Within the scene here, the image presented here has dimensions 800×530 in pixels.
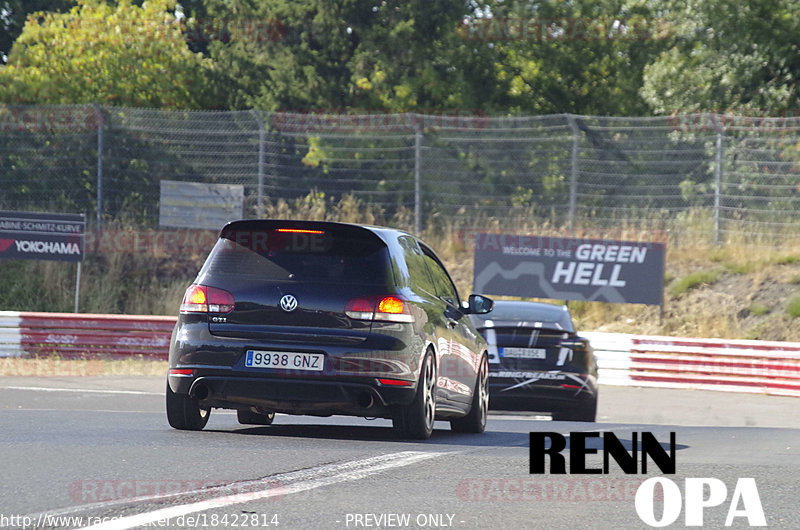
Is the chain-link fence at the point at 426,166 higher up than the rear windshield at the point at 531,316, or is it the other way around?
the chain-link fence at the point at 426,166

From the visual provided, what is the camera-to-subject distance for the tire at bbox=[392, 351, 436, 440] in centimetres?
983

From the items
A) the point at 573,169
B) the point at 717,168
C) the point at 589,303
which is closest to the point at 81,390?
the point at 573,169

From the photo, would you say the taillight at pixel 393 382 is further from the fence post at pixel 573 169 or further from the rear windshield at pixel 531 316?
the fence post at pixel 573 169

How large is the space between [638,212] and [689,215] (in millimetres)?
1014

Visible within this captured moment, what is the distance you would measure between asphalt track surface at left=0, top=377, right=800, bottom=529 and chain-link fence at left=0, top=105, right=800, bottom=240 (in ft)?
48.1

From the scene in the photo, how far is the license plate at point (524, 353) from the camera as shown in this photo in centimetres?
1502

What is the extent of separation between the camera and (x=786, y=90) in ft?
107

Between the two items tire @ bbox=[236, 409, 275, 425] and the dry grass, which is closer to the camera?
tire @ bbox=[236, 409, 275, 425]

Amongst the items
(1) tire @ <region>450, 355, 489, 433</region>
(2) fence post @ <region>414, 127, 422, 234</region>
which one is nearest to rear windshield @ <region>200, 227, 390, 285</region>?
(1) tire @ <region>450, 355, 489, 433</region>

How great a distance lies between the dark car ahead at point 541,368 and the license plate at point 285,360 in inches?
224

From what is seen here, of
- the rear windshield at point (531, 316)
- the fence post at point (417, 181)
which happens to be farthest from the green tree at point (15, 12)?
the rear windshield at point (531, 316)

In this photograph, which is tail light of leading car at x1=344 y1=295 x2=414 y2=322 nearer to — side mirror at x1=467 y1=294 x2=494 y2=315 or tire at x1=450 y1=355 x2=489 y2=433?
side mirror at x1=467 y1=294 x2=494 y2=315

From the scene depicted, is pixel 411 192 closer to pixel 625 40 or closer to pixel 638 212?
pixel 638 212

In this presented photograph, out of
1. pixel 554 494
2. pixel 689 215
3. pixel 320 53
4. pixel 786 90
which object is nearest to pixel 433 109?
pixel 320 53
